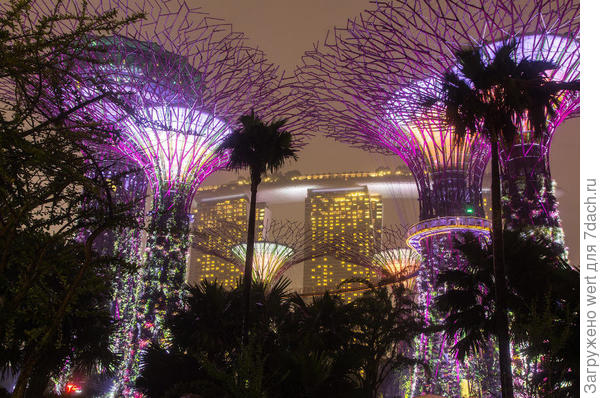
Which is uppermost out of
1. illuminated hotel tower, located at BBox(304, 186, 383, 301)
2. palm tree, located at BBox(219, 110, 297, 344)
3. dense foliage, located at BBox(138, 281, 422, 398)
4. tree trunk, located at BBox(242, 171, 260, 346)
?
illuminated hotel tower, located at BBox(304, 186, 383, 301)

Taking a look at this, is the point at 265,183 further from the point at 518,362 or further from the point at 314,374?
the point at 314,374

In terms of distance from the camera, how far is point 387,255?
146ft

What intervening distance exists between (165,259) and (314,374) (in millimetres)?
22176

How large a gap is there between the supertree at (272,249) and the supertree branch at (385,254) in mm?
1703

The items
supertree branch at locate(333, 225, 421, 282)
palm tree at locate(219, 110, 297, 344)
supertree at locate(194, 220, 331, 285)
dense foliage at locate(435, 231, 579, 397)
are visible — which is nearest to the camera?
dense foliage at locate(435, 231, 579, 397)

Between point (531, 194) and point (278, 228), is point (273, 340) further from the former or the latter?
point (278, 228)

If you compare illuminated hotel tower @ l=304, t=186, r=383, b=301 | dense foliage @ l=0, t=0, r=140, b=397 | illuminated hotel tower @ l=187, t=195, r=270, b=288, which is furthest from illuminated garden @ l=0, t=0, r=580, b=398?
A: illuminated hotel tower @ l=304, t=186, r=383, b=301

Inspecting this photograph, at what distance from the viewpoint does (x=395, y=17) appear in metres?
26.5

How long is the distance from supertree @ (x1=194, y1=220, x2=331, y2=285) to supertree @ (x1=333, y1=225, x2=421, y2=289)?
181 centimetres

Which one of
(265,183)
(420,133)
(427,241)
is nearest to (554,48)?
(420,133)

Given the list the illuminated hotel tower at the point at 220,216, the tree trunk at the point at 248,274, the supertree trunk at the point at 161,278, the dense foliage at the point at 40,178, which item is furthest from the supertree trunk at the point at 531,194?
the illuminated hotel tower at the point at 220,216

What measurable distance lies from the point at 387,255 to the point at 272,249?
370 inches

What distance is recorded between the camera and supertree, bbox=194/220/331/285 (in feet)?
137

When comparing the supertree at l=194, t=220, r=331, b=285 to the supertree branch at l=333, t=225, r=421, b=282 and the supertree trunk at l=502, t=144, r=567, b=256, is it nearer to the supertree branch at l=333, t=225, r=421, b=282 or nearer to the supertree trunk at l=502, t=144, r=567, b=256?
the supertree branch at l=333, t=225, r=421, b=282
